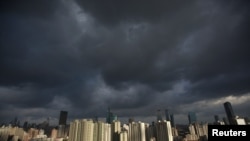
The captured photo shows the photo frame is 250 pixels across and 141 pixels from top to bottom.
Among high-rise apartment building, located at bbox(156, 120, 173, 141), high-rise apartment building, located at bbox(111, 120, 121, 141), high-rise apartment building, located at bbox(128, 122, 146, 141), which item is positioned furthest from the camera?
high-rise apartment building, located at bbox(111, 120, 121, 141)

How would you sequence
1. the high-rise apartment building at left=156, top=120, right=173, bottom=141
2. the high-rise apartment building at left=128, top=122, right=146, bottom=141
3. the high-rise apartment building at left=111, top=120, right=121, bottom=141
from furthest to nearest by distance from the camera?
1. the high-rise apartment building at left=111, top=120, right=121, bottom=141
2. the high-rise apartment building at left=128, top=122, right=146, bottom=141
3. the high-rise apartment building at left=156, top=120, right=173, bottom=141

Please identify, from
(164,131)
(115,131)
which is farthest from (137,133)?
(164,131)

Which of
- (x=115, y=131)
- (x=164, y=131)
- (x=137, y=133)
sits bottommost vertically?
(x=137, y=133)

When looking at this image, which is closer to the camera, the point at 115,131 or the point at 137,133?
the point at 137,133

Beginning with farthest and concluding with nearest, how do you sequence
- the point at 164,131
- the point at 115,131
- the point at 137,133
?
the point at 115,131 < the point at 137,133 < the point at 164,131

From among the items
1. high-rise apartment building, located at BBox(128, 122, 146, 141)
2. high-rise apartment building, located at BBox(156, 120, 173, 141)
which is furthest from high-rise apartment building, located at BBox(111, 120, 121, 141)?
high-rise apartment building, located at BBox(156, 120, 173, 141)

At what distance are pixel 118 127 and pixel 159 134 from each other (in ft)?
106

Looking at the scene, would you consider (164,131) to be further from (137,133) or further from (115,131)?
(115,131)

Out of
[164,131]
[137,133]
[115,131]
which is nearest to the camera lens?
[164,131]

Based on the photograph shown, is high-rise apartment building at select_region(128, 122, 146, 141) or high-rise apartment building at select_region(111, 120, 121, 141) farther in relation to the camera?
high-rise apartment building at select_region(111, 120, 121, 141)

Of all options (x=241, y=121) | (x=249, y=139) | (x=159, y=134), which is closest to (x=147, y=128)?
(x=159, y=134)

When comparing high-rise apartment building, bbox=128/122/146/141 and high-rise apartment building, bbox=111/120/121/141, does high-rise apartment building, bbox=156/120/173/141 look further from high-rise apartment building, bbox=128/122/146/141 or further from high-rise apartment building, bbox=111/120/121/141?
high-rise apartment building, bbox=111/120/121/141

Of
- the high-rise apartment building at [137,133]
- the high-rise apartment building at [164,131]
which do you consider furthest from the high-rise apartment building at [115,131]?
the high-rise apartment building at [164,131]

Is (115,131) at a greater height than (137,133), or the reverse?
(115,131)
